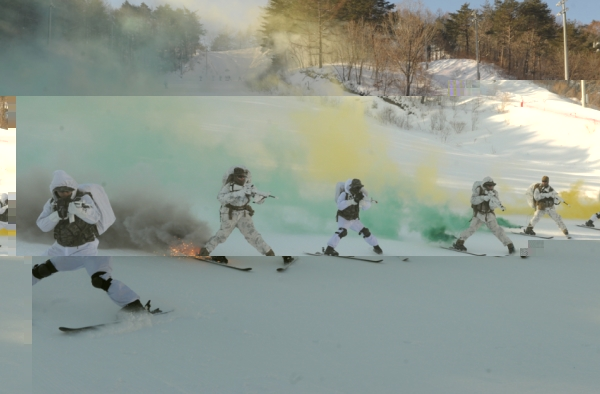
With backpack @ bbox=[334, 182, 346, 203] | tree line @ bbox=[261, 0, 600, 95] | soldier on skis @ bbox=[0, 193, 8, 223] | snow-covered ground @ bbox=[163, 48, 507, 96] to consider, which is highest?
tree line @ bbox=[261, 0, 600, 95]

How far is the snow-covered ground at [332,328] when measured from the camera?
2.93 m

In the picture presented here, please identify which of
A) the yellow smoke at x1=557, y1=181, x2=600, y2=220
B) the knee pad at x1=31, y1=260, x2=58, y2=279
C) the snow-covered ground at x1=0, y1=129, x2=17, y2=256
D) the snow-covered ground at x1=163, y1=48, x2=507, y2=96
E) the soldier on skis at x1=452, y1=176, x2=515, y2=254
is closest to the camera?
the knee pad at x1=31, y1=260, x2=58, y2=279

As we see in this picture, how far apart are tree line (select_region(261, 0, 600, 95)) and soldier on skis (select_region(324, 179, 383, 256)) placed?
4.20 feet

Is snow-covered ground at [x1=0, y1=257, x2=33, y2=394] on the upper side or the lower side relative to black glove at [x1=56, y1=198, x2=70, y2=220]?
lower

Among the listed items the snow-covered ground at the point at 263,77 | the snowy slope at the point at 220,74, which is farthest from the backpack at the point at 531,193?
the snowy slope at the point at 220,74

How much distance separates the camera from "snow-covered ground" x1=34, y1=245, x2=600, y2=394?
2930 millimetres

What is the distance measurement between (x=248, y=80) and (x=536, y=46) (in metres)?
3.51

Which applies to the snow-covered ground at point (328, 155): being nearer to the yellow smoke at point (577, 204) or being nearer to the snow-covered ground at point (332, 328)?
the yellow smoke at point (577, 204)

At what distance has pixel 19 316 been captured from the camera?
3924mm

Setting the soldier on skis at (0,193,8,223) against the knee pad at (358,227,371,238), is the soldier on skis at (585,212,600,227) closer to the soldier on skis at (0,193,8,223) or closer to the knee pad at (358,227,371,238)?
the knee pad at (358,227,371,238)

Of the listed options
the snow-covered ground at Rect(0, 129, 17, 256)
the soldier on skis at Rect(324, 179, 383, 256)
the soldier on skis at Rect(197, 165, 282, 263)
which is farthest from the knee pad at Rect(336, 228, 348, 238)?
the snow-covered ground at Rect(0, 129, 17, 256)

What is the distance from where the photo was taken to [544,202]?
206 inches

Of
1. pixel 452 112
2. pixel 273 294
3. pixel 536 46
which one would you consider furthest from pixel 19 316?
pixel 536 46

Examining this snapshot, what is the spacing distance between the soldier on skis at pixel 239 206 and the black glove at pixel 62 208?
1407 millimetres
